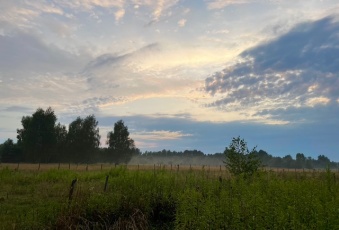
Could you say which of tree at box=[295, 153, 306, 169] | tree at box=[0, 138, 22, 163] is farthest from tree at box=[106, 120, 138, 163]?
tree at box=[295, 153, 306, 169]

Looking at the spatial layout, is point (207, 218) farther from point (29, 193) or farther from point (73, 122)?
point (73, 122)

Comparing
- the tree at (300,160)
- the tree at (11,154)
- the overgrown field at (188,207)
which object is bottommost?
the overgrown field at (188,207)

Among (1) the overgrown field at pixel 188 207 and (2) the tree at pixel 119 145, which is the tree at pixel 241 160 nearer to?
(1) the overgrown field at pixel 188 207

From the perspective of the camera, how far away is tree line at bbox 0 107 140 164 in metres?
84.1

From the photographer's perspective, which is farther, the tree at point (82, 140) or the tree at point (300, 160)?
the tree at point (300, 160)

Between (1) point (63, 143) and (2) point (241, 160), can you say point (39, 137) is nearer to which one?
(1) point (63, 143)

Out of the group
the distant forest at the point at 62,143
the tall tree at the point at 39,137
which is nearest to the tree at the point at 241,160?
the distant forest at the point at 62,143

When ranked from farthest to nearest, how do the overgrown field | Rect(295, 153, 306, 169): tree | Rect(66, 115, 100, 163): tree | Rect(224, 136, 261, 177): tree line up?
Rect(295, 153, 306, 169): tree → Rect(66, 115, 100, 163): tree → Rect(224, 136, 261, 177): tree → the overgrown field

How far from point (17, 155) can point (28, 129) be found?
8.07 meters

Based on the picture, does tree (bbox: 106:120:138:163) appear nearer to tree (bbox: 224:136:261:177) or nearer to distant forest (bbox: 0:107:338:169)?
distant forest (bbox: 0:107:338:169)

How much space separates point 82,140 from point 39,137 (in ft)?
38.7

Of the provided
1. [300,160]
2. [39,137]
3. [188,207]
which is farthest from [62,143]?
[300,160]

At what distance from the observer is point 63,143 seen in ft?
295

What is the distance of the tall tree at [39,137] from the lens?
3282 inches
